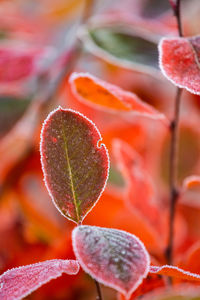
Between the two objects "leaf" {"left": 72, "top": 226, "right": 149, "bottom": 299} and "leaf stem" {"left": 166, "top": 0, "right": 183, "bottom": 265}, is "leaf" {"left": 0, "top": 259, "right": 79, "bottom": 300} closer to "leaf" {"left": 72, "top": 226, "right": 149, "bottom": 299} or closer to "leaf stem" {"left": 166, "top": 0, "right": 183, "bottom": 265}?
"leaf" {"left": 72, "top": 226, "right": 149, "bottom": 299}

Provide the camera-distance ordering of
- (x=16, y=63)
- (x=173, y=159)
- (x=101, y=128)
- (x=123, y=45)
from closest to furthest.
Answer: (x=173, y=159) → (x=123, y=45) → (x=16, y=63) → (x=101, y=128)

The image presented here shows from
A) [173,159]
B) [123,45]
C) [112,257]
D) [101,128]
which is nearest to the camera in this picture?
[112,257]

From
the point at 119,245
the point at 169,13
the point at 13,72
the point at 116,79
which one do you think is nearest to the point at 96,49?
the point at 13,72

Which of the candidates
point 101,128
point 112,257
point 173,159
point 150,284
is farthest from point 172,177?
point 101,128

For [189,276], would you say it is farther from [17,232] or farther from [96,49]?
[17,232]

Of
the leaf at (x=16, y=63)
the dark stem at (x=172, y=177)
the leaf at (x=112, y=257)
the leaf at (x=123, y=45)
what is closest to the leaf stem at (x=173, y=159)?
the dark stem at (x=172, y=177)

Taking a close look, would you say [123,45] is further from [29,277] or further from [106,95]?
[29,277]
